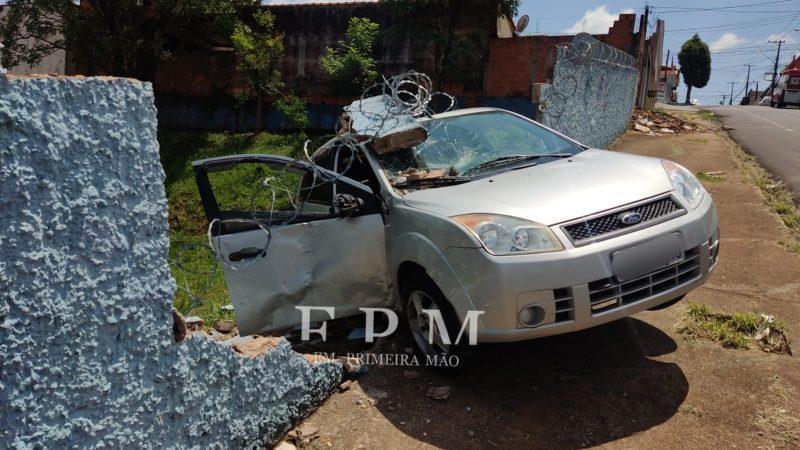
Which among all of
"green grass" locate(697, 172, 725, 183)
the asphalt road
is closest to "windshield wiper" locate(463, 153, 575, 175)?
"green grass" locate(697, 172, 725, 183)

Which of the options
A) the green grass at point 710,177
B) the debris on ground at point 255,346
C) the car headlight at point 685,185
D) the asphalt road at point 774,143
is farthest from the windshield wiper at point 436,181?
the asphalt road at point 774,143

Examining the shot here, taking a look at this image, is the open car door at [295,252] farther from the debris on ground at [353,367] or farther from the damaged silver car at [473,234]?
the debris on ground at [353,367]

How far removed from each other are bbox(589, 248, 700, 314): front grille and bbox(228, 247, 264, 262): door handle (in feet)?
6.60

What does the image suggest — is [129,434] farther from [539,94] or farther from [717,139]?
[717,139]

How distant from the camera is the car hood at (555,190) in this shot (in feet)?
10.4

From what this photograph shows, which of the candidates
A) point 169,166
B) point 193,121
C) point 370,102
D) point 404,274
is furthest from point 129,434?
point 193,121

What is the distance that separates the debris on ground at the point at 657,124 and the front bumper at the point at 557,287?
12.4m

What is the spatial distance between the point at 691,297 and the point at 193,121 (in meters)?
12.7

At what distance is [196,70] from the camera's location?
14266mm

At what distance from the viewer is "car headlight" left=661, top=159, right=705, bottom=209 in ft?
11.4

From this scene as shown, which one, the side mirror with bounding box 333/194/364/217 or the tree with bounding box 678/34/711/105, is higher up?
the tree with bounding box 678/34/711/105

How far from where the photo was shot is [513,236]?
9.96 ft

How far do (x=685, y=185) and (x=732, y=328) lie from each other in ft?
3.49

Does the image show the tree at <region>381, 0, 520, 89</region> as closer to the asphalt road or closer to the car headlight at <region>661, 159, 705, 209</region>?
the asphalt road
